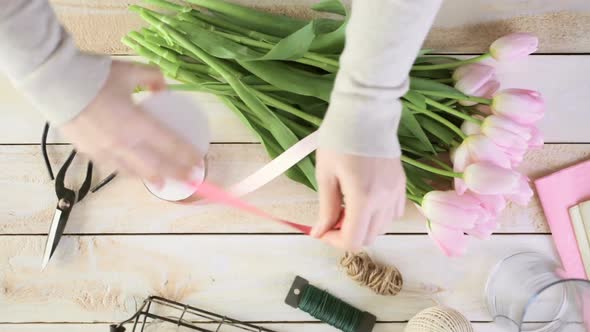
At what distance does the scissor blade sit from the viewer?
2.45ft

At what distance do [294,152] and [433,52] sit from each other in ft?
0.79

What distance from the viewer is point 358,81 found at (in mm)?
418

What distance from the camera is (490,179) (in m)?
0.61

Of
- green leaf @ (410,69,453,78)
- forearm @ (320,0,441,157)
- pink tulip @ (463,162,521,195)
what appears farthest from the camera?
green leaf @ (410,69,453,78)

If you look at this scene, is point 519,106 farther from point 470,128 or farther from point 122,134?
point 122,134

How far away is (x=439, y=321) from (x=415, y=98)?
28 centimetres

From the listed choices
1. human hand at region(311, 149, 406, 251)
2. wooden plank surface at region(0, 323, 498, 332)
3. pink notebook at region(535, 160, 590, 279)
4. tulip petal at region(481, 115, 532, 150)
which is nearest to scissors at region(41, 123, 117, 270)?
wooden plank surface at region(0, 323, 498, 332)

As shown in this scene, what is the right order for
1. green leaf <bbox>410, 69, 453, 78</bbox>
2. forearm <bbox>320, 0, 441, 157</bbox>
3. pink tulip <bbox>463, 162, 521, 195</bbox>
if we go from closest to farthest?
forearm <bbox>320, 0, 441, 157</bbox>
pink tulip <bbox>463, 162, 521, 195</bbox>
green leaf <bbox>410, 69, 453, 78</bbox>

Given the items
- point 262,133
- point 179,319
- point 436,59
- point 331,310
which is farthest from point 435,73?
point 179,319

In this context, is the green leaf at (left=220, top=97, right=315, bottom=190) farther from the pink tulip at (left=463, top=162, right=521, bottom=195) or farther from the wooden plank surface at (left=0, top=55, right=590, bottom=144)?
the pink tulip at (left=463, top=162, right=521, bottom=195)

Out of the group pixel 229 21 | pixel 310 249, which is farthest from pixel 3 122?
pixel 310 249

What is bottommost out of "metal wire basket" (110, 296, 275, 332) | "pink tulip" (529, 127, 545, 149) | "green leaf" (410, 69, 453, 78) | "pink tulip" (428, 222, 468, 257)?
"metal wire basket" (110, 296, 275, 332)

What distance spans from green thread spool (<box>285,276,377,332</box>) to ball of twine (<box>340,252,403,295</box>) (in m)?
0.04

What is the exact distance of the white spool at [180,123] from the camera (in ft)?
2.02
